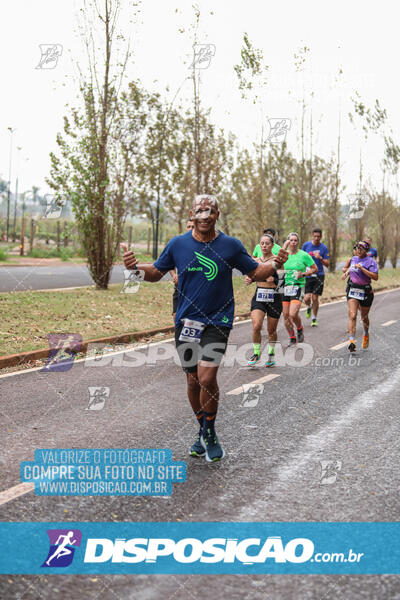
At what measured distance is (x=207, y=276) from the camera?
5.00 meters

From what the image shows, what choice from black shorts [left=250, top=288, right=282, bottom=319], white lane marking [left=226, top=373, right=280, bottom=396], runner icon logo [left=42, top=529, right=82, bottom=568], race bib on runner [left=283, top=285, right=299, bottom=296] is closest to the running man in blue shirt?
race bib on runner [left=283, top=285, right=299, bottom=296]

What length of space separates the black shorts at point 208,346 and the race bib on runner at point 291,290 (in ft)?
20.4

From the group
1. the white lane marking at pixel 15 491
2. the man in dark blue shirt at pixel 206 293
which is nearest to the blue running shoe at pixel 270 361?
the man in dark blue shirt at pixel 206 293

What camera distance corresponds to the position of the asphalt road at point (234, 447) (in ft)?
10.9

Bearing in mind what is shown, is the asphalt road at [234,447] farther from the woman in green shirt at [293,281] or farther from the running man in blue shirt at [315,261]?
the running man in blue shirt at [315,261]

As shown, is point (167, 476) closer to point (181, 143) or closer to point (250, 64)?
point (250, 64)

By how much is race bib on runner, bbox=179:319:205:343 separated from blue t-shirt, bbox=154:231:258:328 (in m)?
0.04

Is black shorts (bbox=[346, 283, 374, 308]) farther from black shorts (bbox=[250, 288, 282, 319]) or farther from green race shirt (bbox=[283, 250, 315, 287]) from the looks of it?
black shorts (bbox=[250, 288, 282, 319])

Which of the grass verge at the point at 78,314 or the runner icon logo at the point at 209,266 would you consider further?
the grass verge at the point at 78,314

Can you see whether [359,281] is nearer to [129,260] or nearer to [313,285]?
[313,285]

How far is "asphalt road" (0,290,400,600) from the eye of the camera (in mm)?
3322

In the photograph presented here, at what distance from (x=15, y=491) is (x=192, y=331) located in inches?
66.2

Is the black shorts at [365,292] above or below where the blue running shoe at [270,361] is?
above

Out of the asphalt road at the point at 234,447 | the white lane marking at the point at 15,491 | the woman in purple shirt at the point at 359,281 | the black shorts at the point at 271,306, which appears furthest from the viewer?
the woman in purple shirt at the point at 359,281
